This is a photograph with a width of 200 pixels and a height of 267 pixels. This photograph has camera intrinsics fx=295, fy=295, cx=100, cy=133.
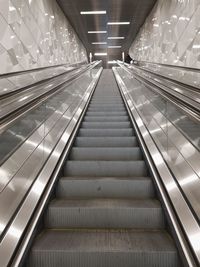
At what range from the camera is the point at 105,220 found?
237 centimetres

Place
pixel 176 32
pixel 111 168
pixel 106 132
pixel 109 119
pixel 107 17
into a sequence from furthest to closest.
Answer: pixel 107 17, pixel 176 32, pixel 109 119, pixel 106 132, pixel 111 168

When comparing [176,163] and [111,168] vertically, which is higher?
[176,163]

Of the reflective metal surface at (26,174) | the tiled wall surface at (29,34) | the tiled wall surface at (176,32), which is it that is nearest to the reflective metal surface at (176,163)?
the reflective metal surface at (26,174)

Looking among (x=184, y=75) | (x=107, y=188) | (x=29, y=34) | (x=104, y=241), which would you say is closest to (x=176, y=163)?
(x=107, y=188)

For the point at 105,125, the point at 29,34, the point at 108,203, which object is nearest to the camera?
the point at 108,203

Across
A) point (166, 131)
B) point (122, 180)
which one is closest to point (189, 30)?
point (166, 131)

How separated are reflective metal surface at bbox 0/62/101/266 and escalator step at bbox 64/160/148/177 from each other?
296 mm

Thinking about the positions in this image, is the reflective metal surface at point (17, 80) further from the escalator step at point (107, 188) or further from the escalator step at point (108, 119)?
the escalator step at point (107, 188)

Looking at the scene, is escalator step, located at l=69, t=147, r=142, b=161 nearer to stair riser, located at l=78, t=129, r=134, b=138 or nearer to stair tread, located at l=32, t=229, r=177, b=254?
stair riser, located at l=78, t=129, r=134, b=138

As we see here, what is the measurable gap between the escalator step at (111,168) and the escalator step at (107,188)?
12.4 inches

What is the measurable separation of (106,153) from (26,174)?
128 cm

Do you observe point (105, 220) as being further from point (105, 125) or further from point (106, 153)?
point (105, 125)

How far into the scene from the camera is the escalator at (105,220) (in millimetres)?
1967

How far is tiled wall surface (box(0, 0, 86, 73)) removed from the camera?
5.57m
